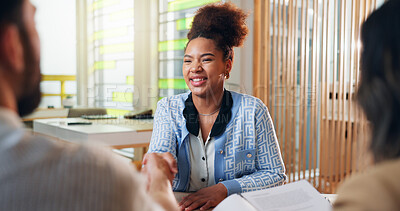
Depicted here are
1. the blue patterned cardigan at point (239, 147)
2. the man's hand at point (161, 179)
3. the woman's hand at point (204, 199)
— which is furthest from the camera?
the blue patterned cardigan at point (239, 147)

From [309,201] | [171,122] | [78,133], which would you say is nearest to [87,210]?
[309,201]

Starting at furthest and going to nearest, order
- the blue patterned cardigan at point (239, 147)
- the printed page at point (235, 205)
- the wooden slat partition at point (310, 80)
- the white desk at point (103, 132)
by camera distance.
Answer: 1. the wooden slat partition at point (310, 80)
2. the white desk at point (103, 132)
3. the blue patterned cardigan at point (239, 147)
4. the printed page at point (235, 205)

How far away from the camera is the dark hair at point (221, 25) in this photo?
1521 mm

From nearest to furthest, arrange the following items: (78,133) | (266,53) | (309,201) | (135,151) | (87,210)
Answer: (87,210) < (309,201) < (78,133) < (266,53) < (135,151)

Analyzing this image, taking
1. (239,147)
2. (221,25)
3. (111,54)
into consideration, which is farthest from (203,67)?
(111,54)

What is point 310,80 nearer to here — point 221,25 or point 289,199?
point 221,25

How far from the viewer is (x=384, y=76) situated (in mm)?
496

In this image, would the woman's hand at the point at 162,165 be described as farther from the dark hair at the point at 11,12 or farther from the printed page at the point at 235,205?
the dark hair at the point at 11,12

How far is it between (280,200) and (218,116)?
1.73ft

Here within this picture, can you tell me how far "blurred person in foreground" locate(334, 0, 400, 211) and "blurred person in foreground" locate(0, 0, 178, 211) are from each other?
27cm

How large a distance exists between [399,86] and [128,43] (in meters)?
4.41

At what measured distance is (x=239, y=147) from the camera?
1.41 meters

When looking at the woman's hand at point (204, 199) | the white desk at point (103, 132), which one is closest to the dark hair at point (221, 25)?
the woman's hand at point (204, 199)

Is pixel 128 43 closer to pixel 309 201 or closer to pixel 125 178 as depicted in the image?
pixel 309 201
